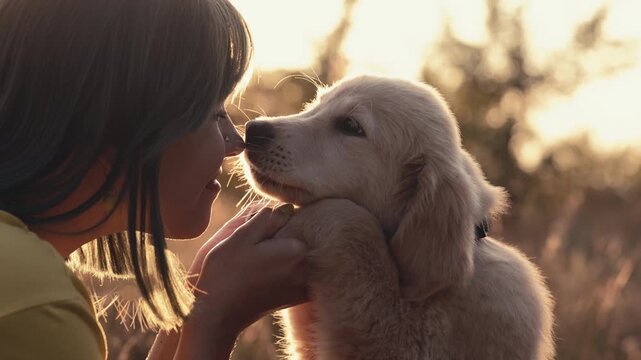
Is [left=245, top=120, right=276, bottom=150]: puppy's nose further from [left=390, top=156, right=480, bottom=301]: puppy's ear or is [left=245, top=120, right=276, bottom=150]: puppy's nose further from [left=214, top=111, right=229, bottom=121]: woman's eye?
[left=390, top=156, right=480, bottom=301]: puppy's ear

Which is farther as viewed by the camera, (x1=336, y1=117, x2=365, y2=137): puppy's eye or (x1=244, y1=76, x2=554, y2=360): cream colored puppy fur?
(x1=336, y1=117, x2=365, y2=137): puppy's eye

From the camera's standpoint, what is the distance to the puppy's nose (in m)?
3.20

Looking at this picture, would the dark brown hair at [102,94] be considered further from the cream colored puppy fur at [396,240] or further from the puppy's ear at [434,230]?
the puppy's ear at [434,230]

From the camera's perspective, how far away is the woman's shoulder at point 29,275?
6.05 ft

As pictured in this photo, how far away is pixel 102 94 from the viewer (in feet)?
7.84

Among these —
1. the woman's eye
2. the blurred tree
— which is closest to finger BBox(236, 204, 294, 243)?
the woman's eye

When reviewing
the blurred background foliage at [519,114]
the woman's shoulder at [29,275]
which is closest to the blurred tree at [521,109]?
the blurred background foliage at [519,114]

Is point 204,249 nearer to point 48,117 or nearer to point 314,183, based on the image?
point 314,183

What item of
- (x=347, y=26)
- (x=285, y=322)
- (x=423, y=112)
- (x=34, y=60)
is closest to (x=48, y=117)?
(x=34, y=60)

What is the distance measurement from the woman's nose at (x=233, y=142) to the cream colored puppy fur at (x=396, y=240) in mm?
153

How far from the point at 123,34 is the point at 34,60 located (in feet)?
0.73

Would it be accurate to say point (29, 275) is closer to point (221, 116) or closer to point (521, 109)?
point (221, 116)

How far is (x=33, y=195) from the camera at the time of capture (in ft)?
7.72

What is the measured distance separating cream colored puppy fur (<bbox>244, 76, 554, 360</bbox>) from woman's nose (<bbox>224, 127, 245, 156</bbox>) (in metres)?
0.15
